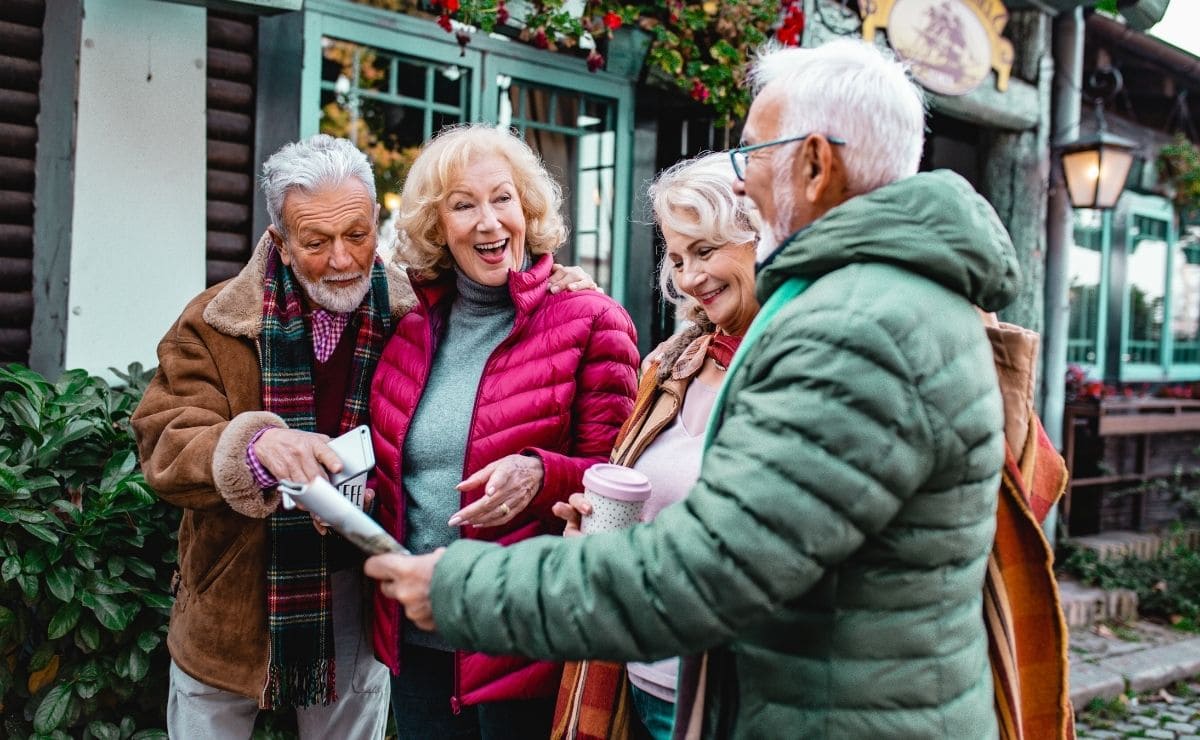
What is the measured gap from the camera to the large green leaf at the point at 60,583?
Answer: 2.57 metres

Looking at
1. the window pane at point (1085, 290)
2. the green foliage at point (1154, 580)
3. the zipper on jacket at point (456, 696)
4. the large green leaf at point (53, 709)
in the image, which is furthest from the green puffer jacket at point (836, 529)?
the window pane at point (1085, 290)

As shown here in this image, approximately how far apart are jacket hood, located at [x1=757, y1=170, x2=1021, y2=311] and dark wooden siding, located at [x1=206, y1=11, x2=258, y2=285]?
2.92 meters

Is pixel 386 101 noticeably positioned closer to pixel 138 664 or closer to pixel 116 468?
pixel 116 468

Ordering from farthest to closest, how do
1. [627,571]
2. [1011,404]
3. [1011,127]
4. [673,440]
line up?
[1011,127] < [673,440] < [1011,404] < [627,571]

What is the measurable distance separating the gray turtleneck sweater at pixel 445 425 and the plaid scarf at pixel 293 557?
20 centimetres

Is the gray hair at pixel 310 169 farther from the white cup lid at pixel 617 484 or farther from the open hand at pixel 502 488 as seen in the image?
the white cup lid at pixel 617 484

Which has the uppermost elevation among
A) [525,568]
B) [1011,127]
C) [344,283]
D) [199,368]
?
[1011,127]

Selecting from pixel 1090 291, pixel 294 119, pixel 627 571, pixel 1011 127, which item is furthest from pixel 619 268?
pixel 1090 291

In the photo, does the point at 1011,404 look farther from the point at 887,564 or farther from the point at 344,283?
the point at 344,283

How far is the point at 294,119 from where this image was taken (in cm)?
372

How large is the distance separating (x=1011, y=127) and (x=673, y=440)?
5401mm

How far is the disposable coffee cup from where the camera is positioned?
1.63 meters

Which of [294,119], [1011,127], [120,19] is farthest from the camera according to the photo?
[1011,127]

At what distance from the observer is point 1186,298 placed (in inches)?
375
